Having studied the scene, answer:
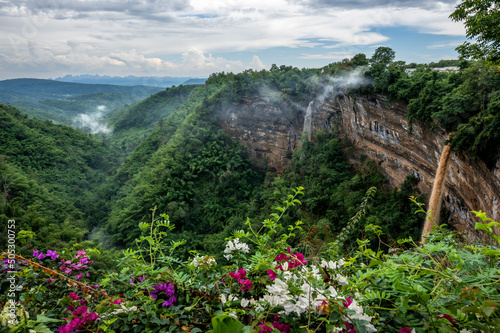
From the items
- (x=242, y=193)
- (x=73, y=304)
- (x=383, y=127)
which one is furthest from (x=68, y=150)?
(x=73, y=304)

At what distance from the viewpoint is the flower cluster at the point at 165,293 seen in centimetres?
184

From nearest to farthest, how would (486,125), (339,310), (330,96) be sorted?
(339,310), (486,125), (330,96)

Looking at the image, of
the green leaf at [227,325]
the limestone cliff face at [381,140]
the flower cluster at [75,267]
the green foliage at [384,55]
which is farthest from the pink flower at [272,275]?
the green foliage at [384,55]

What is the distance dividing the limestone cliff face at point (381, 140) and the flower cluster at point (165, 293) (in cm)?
1153

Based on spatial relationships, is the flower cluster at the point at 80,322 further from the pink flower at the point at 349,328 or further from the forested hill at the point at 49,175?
the forested hill at the point at 49,175

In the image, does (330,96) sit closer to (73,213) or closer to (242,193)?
(242,193)

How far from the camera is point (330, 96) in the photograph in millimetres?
23609

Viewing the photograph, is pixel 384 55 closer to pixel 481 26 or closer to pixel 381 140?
pixel 381 140

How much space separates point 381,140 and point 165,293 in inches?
775

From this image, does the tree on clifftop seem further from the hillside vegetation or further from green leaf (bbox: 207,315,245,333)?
green leaf (bbox: 207,315,245,333)

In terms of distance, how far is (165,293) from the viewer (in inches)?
74.9

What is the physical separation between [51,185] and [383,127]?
1215 inches

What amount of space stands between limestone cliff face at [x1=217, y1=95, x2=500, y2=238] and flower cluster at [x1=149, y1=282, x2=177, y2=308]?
1153 centimetres

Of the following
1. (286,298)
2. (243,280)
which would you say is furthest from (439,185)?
(286,298)
